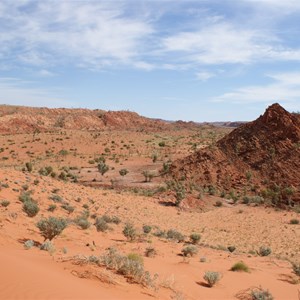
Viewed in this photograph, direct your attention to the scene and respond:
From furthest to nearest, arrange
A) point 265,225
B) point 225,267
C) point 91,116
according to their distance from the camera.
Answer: point 91,116, point 265,225, point 225,267

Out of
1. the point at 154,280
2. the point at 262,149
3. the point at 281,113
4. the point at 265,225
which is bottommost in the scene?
the point at 265,225

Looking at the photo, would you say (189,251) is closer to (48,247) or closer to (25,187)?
(48,247)

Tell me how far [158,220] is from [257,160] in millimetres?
14722

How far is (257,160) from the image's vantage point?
33406 millimetres

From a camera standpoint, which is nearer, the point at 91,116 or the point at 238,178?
the point at 238,178

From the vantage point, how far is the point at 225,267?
12.4 meters

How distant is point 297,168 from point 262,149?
4152 mm

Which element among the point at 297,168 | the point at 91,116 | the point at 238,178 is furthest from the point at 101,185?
the point at 91,116

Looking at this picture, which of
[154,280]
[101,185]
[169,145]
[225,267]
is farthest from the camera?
[169,145]

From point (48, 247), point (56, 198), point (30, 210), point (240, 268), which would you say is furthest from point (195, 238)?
point (56, 198)

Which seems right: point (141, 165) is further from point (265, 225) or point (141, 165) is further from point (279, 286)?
point (279, 286)

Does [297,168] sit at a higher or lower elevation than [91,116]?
lower

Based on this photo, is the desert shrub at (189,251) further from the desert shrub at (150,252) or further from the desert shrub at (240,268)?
the desert shrub at (240,268)

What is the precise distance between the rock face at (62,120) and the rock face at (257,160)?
45602mm
